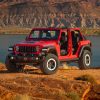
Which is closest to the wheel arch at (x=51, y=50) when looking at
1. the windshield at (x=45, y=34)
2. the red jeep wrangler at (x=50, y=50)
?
the red jeep wrangler at (x=50, y=50)

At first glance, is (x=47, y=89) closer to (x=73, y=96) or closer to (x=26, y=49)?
(x=73, y=96)

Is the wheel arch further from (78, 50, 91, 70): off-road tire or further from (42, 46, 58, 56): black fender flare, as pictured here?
(78, 50, 91, 70): off-road tire

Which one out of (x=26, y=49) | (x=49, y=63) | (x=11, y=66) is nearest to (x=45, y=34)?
(x=26, y=49)

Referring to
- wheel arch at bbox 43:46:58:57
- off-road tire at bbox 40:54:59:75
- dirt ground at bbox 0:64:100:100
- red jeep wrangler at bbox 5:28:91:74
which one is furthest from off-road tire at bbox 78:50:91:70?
dirt ground at bbox 0:64:100:100

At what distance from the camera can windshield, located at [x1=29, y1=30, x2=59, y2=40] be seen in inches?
701

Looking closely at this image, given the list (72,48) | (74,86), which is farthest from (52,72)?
(74,86)

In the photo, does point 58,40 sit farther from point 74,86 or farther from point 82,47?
point 74,86

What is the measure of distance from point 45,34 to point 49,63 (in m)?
1.42

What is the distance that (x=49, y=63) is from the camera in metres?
17.2

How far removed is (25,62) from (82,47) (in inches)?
104

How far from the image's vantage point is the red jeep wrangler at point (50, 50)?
17.0 metres

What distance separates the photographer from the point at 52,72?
1714 cm

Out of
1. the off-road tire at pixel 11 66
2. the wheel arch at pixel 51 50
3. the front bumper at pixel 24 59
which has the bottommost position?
the off-road tire at pixel 11 66

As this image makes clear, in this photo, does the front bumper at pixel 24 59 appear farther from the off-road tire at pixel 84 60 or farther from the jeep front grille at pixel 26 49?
the off-road tire at pixel 84 60
